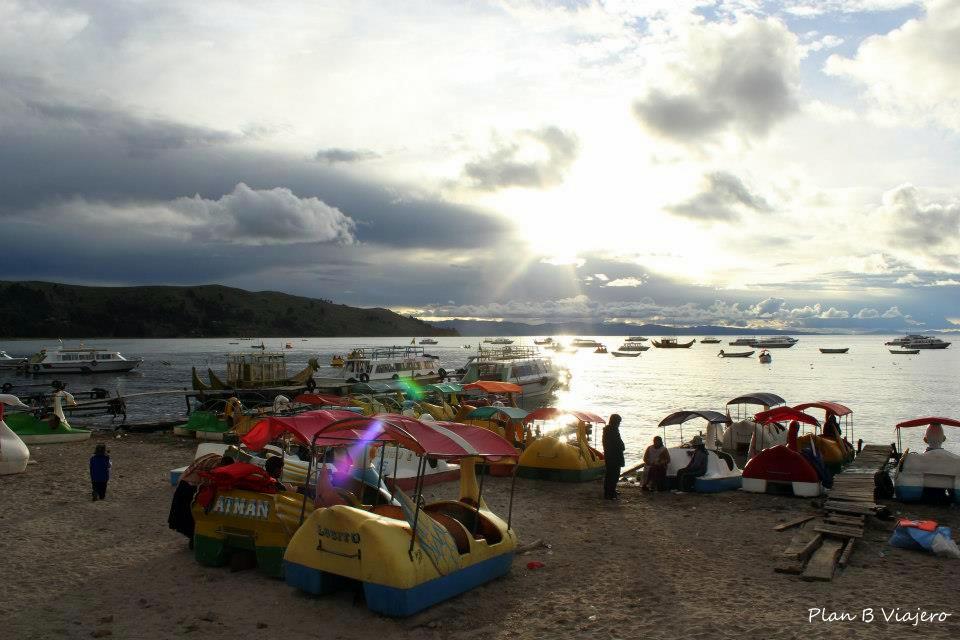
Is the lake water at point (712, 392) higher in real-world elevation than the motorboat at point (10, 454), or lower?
lower

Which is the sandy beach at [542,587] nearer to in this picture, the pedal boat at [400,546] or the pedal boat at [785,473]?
the pedal boat at [400,546]

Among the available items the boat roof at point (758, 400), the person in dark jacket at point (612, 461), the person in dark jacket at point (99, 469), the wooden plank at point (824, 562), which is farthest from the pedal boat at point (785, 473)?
the person in dark jacket at point (99, 469)

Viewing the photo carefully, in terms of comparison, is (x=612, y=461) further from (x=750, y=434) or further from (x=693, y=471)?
(x=750, y=434)

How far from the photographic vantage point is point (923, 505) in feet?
51.3

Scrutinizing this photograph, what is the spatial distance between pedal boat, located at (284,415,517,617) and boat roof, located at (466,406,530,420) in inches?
440

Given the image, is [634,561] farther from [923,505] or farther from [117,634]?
[923,505]

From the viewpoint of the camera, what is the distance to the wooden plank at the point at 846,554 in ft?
35.2

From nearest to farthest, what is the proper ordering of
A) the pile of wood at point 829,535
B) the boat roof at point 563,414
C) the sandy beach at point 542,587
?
the sandy beach at point 542,587, the pile of wood at point 829,535, the boat roof at point 563,414

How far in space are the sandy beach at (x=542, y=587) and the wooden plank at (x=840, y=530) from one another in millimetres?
248

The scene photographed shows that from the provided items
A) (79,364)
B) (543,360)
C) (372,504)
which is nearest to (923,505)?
(372,504)

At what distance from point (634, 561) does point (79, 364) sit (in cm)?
8774

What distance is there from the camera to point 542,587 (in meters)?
9.74

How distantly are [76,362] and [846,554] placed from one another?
8999 centimetres

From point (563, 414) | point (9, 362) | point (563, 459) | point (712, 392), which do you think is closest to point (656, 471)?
point (563, 459)
